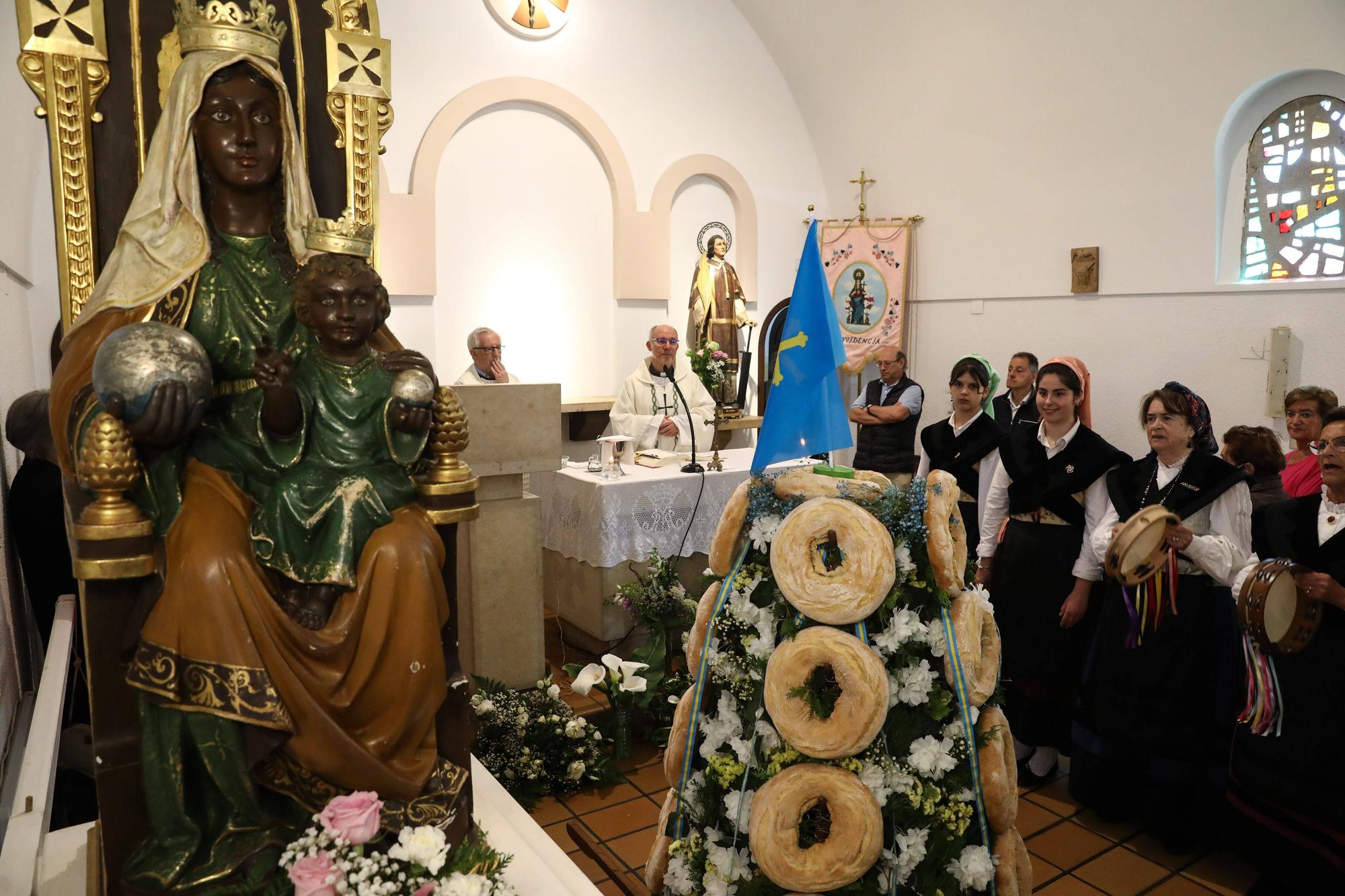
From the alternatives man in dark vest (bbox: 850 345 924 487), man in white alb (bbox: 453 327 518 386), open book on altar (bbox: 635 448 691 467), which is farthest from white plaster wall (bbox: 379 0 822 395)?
man in dark vest (bbox: 850 345 924 487)

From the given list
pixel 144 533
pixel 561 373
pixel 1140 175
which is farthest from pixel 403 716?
pixel 1140 175

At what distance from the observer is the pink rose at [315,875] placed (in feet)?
5.86

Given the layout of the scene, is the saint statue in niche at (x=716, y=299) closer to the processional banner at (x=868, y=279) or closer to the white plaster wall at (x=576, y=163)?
A: the white plaster wall at (x=576, y=163)

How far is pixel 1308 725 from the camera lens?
3178 mm

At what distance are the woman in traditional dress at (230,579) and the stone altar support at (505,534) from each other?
1886 mm

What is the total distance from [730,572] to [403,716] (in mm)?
1078

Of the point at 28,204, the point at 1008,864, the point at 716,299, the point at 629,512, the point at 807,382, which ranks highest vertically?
the point at 28,204

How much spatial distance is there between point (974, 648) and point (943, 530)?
37 cm

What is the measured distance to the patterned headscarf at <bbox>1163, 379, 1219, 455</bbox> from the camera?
3.63m

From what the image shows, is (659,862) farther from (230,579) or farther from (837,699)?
(230,579)

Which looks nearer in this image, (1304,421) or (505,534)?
(1304,421)

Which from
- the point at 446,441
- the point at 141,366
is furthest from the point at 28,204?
the point at 446,441

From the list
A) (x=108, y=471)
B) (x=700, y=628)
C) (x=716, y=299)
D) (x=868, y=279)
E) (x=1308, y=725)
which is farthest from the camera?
(x=868, y=279)

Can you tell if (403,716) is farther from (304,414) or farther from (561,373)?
(561,373)
